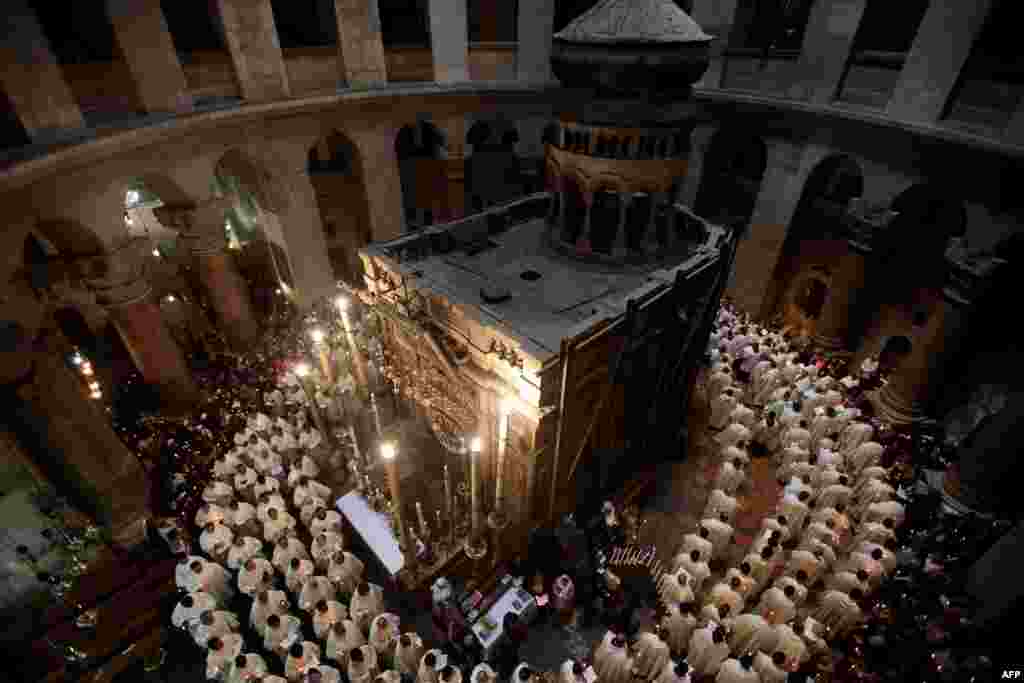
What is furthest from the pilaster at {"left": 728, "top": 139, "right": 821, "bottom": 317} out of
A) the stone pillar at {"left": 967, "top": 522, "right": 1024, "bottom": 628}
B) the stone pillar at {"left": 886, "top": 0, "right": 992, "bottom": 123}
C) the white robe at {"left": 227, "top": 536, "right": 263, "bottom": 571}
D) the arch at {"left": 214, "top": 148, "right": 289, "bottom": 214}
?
the white robe at {"left": 227, "top": 536, "right": 263, "bottom": 571}

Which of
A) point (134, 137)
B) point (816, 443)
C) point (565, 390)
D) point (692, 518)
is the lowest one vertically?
point (692, 518)

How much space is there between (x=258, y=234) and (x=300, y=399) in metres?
8.66

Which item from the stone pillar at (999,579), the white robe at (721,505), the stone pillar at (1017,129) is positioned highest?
the stone pillar at (1017,129)

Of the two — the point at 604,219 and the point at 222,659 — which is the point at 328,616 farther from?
the point at 604,219

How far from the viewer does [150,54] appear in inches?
476

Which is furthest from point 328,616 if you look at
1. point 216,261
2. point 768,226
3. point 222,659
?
point 768,226

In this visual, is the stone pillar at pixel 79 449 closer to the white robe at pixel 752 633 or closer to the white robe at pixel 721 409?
the white robe at pixel 752 633

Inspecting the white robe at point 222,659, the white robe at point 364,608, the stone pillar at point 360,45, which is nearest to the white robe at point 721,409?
the white robe at point 364,608

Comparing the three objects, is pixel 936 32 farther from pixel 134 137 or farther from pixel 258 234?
pixel 258 234

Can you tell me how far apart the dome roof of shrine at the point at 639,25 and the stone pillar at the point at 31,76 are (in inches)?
417

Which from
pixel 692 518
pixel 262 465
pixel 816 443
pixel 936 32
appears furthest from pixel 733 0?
pixel 262 465

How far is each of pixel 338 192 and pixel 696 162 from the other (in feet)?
44.4

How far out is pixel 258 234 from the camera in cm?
1955

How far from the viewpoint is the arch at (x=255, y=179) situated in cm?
1553
